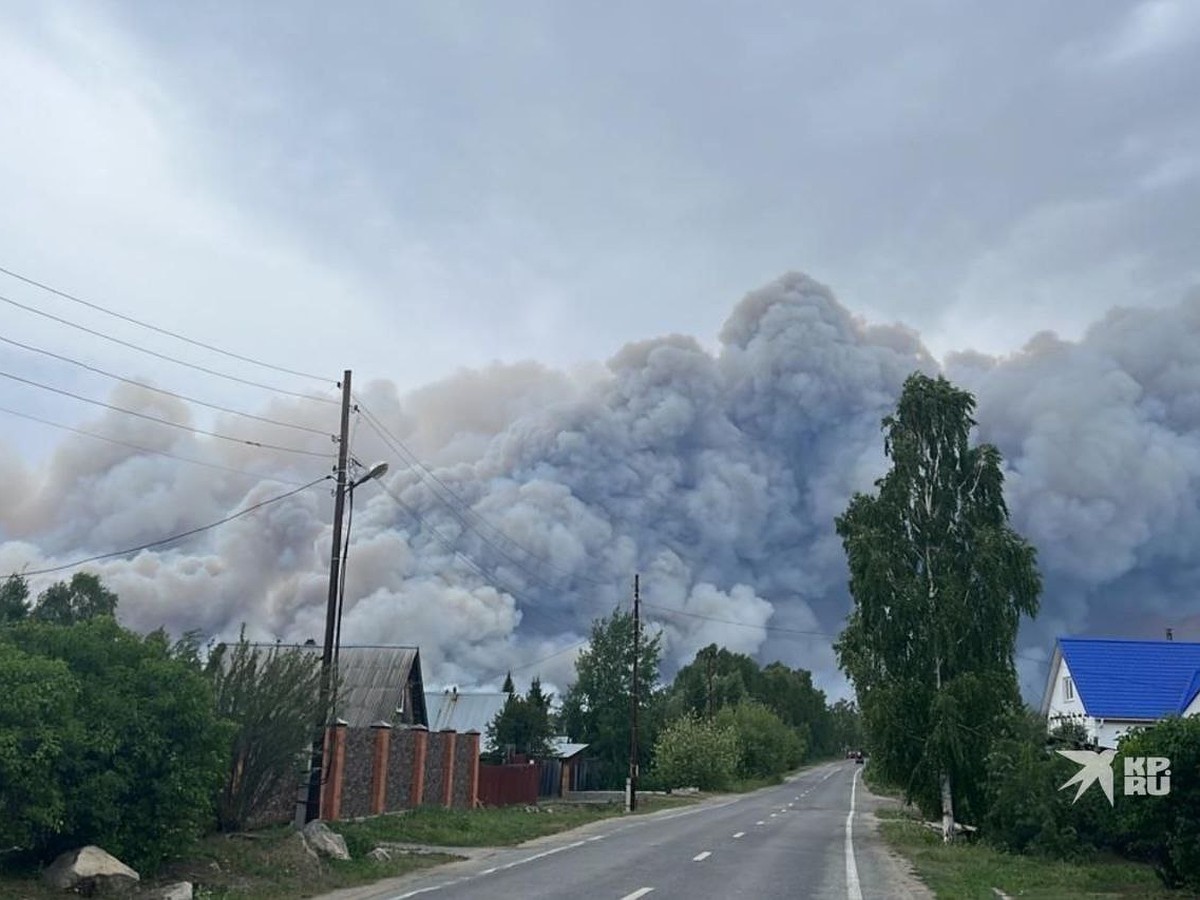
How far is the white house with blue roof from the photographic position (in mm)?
43125

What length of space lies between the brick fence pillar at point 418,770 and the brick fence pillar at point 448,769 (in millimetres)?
2044

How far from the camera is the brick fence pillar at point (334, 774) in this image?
2853cm

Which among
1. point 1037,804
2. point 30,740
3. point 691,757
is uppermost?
point 30,740

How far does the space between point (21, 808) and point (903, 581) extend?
23818mm

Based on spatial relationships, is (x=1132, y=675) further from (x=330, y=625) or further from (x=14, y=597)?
(x=14, y=597)

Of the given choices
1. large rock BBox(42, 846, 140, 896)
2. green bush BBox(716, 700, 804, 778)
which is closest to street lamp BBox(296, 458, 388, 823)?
large rock BBox(42, 846, 140, 896)

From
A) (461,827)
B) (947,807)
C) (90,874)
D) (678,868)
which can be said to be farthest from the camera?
(461,827)

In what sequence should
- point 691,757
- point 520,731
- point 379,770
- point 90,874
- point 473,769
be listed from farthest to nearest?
point 691,757 < point 520,731 < point 473,769 < point 379,770 < point 90,874

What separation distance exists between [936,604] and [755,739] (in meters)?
65.6

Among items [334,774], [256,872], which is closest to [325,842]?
[256,872]

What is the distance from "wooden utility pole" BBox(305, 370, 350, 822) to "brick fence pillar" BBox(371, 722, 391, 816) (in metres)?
8.69

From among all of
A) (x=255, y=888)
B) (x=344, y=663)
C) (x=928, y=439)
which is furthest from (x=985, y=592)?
(x=344, y=663)

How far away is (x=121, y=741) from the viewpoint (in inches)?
631

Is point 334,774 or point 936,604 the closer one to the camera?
point 334,774
